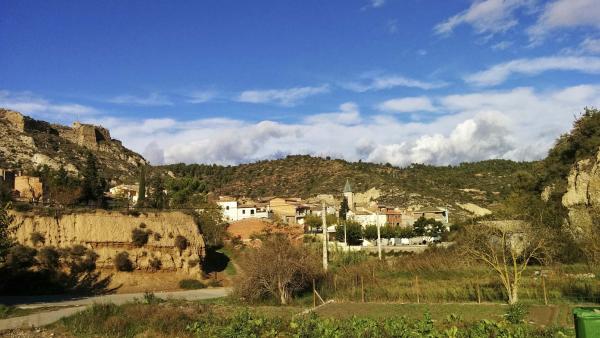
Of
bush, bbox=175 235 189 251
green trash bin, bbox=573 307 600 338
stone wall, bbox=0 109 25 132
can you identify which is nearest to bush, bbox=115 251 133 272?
bush, bbox=175 235 189 251

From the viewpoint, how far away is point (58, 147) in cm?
9456

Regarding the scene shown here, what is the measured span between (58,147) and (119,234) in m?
66.2

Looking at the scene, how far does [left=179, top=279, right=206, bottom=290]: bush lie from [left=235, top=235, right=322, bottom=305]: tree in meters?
12.0

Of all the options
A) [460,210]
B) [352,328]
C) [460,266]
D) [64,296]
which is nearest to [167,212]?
[64,296]

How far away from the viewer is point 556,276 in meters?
24.1

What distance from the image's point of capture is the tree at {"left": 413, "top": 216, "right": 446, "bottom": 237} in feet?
221

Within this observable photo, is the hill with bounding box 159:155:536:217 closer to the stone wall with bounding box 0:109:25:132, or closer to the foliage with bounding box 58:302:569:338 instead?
the stone wall with bounding box 0:109:25:132

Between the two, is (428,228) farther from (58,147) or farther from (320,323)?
(58,147)

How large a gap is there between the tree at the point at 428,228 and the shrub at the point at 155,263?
4121 cm

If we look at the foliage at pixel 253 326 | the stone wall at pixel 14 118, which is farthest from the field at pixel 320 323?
the stone wall at pixel 14 118

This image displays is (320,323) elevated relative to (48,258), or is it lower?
lower

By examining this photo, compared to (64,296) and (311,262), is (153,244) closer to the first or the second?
(64,296)

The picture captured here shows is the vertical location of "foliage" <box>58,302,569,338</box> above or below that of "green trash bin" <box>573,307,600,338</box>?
below

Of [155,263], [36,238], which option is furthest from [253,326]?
[36,238]
